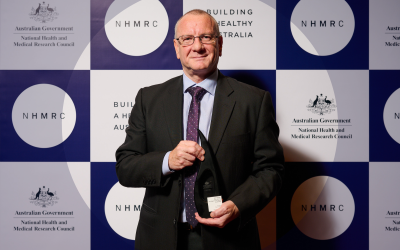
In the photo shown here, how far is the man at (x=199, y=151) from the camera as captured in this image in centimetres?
130

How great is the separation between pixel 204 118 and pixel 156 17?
1015mm

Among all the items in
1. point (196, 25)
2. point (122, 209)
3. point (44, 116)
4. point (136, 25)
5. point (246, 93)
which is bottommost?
point (122, 209)

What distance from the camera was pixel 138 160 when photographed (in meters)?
1.35

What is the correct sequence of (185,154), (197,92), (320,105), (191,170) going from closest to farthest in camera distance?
1. (185,154)
2. (191,170)
3. (197,92)
4. (320,105)

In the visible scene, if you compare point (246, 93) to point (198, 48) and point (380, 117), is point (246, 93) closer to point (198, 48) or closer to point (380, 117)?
point (198, 48)

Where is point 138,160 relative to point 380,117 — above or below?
below

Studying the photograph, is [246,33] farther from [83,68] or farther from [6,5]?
[6,5]

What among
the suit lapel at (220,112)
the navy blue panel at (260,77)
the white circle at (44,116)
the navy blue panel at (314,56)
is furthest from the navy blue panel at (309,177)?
the white circle at (44,116)

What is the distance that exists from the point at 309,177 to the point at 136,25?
1.51m

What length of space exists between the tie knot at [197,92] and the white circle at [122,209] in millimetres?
983

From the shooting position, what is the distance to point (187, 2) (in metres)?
2.11

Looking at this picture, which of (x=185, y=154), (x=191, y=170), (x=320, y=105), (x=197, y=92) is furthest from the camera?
(x=320, y=105)

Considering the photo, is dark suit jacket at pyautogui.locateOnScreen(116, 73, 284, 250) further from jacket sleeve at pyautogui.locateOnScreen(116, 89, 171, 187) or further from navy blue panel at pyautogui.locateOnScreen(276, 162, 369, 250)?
navy blue panel at pyautogui.locateOnScreen(276, 162, 369, 250)

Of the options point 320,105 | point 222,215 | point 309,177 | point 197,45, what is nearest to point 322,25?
point 320,105
